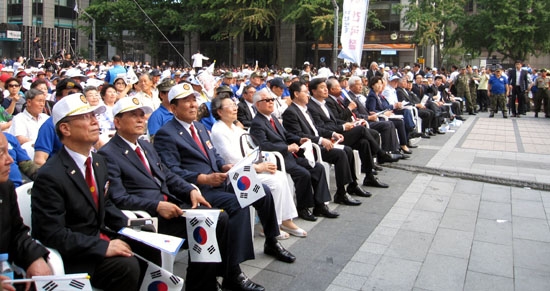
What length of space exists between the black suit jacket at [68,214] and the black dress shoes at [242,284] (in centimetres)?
125

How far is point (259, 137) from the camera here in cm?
587

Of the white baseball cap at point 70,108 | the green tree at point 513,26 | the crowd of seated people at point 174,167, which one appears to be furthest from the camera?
the green tree at point 513,26

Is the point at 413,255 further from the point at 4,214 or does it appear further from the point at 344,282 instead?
the point at 4,214

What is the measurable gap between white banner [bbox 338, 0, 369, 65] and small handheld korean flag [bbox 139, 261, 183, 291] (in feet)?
39.3

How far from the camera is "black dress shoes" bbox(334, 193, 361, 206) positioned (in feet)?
21.6

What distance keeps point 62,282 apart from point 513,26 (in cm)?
3301

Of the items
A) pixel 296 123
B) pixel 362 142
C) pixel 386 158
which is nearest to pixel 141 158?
pixel 296 123

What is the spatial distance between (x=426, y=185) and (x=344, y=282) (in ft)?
13.3

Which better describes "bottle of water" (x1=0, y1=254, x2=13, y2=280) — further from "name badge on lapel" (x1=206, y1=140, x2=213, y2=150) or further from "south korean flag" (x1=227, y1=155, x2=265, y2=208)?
"name badge on lapel" (x1=206, y1=140, x2=213, y2=150)

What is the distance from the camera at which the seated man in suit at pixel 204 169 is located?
415 cm

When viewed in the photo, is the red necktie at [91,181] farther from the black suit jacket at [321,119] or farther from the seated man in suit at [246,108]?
the seated man in suit at [246,108]

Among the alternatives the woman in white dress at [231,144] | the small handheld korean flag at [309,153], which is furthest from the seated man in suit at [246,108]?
the woman in white dress at [231,144]

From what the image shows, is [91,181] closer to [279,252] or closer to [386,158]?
[279,252]

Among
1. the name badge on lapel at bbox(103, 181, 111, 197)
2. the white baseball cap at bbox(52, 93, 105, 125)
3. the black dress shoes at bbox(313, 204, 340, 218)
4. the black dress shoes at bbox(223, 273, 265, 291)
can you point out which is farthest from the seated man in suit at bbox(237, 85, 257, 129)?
the white baseball cap at bbox(52, 93, 105, 125)
